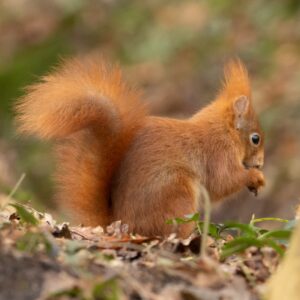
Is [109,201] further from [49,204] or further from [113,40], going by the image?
[113,40]

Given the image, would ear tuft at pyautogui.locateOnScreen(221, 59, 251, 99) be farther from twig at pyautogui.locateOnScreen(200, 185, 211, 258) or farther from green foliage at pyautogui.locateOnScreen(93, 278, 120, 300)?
green foliage at pyautogui.locateOnScreen(93, 278, 120, 300)

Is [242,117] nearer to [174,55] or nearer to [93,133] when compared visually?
[93,133]

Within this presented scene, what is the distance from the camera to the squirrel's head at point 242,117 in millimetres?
4582

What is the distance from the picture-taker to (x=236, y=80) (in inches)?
186

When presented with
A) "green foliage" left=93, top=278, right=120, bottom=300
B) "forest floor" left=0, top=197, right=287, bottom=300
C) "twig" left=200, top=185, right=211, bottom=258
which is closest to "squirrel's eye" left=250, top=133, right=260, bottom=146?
"forest floor" left=0, top=197, right=287, bottom=300

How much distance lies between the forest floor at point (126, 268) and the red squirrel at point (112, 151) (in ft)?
2.58

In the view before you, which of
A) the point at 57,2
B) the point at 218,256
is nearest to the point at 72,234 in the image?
the point at 218,256

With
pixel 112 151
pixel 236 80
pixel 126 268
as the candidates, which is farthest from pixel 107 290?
pixel 236 80

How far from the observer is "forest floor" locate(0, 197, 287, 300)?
234 centimetres

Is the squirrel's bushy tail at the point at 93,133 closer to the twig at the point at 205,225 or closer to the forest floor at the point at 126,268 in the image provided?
the forest floor at the point at 126,268

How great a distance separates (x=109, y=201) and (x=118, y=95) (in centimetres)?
47

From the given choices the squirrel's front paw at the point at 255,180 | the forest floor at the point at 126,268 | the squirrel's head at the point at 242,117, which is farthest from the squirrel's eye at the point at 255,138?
the forest floor at the point at 126,268

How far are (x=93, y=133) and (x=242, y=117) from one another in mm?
1013

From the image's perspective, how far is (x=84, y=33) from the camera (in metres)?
11.4
